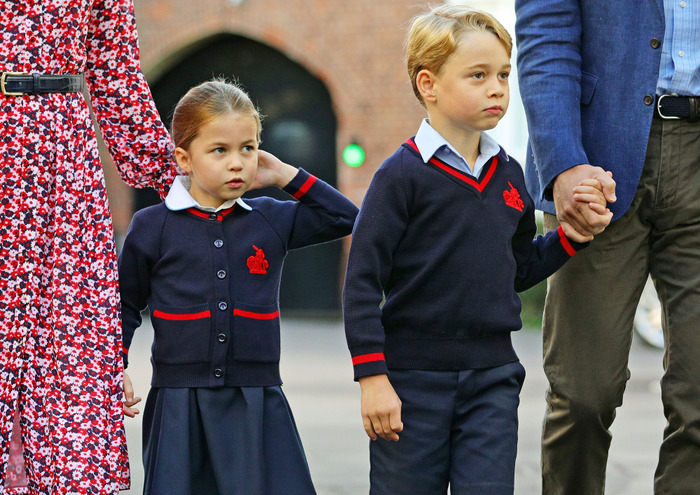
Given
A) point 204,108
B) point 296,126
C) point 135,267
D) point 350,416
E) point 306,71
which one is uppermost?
point 306,71

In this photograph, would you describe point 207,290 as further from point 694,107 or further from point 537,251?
point 694,107

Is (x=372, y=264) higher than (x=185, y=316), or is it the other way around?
(x=372, y=264)

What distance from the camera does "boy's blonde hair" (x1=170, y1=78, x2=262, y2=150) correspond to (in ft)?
10.7

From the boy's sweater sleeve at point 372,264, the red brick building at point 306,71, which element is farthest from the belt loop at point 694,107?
the red brick building at point 306,71

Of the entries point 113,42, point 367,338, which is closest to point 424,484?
point 367,338

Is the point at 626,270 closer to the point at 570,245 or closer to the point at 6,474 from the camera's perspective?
the point at 570,245

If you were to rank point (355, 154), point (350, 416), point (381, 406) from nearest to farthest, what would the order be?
point (381, 406) < point (350, 416) < point (355, 154)

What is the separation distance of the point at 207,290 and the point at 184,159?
0.40 meters

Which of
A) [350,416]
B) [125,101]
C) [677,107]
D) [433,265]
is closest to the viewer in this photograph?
[433,265]

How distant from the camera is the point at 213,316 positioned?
3.19 metres

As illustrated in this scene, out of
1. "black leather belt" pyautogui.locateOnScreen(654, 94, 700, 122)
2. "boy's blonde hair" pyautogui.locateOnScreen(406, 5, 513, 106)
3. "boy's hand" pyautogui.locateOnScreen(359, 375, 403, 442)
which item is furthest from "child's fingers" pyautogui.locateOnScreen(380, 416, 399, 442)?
"black leather belt" pyautogui.locateOnScreen(654, 94, 700, 122)

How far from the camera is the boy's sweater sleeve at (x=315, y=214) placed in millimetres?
3402

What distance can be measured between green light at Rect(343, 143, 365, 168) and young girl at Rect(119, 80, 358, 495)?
8.94 metres

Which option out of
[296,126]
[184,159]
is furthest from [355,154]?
[184,159]
